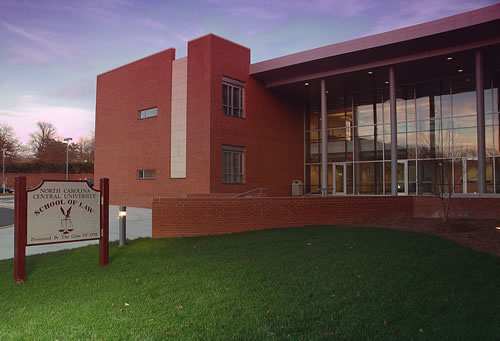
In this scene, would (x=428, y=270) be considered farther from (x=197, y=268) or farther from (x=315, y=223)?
A: (x=315, y=223)

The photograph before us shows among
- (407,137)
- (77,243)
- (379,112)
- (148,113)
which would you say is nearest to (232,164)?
(148,113)

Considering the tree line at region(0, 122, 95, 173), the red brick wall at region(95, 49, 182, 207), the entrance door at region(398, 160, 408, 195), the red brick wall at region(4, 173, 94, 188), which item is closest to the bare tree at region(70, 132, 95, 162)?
the tree line at region(0, 122, 95, 173)

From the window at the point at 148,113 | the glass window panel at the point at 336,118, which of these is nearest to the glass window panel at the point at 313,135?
the glass window panel at the point at 336,118

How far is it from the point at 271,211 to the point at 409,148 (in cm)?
1390

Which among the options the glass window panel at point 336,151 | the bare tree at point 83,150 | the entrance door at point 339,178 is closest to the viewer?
the entrance door at point 339,178

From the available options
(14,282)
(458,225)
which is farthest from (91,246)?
(458,225)

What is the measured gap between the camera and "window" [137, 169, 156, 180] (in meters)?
24.1

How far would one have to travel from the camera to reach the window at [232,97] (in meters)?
21.5

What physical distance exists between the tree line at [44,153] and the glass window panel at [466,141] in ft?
184

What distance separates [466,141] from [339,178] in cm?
775

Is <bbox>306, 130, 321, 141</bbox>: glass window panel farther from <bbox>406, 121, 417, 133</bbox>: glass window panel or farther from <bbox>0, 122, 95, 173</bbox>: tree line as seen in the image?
<bbox>0, 122, 95, 173</bbox>: tree line

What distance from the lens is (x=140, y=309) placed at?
5414 mm

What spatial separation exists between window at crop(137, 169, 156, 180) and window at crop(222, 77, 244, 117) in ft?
20.5

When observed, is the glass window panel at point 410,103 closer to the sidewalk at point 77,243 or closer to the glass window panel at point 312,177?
the glass window panel at point 312,177
